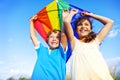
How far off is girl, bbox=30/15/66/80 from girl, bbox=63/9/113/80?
15 cm

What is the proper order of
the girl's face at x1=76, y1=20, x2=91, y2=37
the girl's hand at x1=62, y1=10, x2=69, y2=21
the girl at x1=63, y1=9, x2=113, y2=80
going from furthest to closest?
the girl's hand at x1=62, y1=10, x2=69, y2=21, the girl's face at x1=76, y1=20, x2=91, y2=37, the girl at x1=63, y1=9, x2=113, y2=80

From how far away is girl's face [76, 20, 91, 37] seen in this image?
1.96 metres

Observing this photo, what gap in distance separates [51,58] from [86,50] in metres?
0.31

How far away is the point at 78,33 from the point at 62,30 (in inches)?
5.4

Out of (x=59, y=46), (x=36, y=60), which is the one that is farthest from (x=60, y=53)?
(x=36, y=60)

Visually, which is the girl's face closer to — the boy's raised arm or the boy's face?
the boy's face

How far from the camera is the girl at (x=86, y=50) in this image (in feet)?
5.96

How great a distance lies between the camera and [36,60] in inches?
81.7

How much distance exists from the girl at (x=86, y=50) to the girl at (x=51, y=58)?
15 centimetres

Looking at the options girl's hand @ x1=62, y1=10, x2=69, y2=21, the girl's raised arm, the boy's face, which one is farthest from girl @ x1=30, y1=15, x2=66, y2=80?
the girl's raised arm

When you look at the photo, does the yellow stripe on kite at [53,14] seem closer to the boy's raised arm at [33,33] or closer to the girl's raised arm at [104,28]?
the boy's raised arm at [33,33]

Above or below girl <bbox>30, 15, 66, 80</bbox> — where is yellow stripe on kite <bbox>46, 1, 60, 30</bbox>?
above

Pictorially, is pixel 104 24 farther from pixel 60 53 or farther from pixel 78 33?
pixel 60 53

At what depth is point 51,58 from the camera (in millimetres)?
2041
